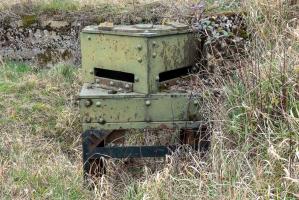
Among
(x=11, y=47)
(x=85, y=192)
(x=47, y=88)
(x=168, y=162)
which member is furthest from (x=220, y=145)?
(x=11, y=47)

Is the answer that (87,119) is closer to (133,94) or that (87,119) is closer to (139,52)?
(133,94)

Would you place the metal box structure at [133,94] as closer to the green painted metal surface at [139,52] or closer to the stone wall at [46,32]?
the green painted metal surface at [139,52]

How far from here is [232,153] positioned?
3609mm

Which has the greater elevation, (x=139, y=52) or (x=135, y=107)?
(x=139, y=52)

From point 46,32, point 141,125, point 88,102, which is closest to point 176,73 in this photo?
point 141,125

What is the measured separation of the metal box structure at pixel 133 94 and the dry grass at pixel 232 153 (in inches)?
6.8

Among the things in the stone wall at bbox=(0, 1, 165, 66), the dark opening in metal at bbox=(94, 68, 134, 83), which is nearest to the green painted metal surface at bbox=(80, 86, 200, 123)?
the dark opening in metal at bbox=(94, 68, 134, 83)

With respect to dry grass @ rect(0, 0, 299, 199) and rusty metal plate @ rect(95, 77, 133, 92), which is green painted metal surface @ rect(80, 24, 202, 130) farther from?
dry grass @ rect(0, 0, 299, 199)

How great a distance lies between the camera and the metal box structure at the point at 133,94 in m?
3.94

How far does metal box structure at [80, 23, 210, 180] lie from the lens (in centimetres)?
394

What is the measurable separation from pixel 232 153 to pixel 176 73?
1.00 metres

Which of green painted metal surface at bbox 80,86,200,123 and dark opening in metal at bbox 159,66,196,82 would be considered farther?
dark opening in metal at bbox 159,66,196,82

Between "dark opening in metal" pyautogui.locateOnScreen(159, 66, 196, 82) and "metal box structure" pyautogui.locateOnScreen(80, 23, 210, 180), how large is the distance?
0.02 m

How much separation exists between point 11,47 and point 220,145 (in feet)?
16.2
